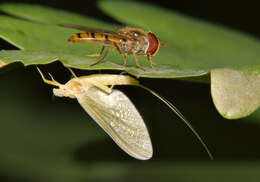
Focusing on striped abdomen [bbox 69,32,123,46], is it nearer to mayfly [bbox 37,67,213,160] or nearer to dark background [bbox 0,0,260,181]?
mayfly [bbox 37,67,213,160]

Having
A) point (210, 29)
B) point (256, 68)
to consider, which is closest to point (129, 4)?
point (210, 29)

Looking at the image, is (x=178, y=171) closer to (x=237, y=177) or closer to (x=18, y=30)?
(x=237, y=177)

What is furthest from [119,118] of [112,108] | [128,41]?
[128,41]

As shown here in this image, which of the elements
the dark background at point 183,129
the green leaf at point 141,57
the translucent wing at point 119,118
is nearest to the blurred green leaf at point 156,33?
the green leaf at point 141,57

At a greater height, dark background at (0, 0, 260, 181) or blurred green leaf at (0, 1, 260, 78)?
blurred green leaf at (0, 1, 260, 78)

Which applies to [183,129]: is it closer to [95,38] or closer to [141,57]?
[141,57]

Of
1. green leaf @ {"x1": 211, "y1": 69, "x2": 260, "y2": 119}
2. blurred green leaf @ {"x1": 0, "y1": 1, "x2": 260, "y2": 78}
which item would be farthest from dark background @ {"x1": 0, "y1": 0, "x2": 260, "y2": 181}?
green leaf @ {"x1": 211, "y1": 69, "x2": 260, "y2": 119}

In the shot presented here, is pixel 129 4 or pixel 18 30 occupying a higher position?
pixel 129 4
